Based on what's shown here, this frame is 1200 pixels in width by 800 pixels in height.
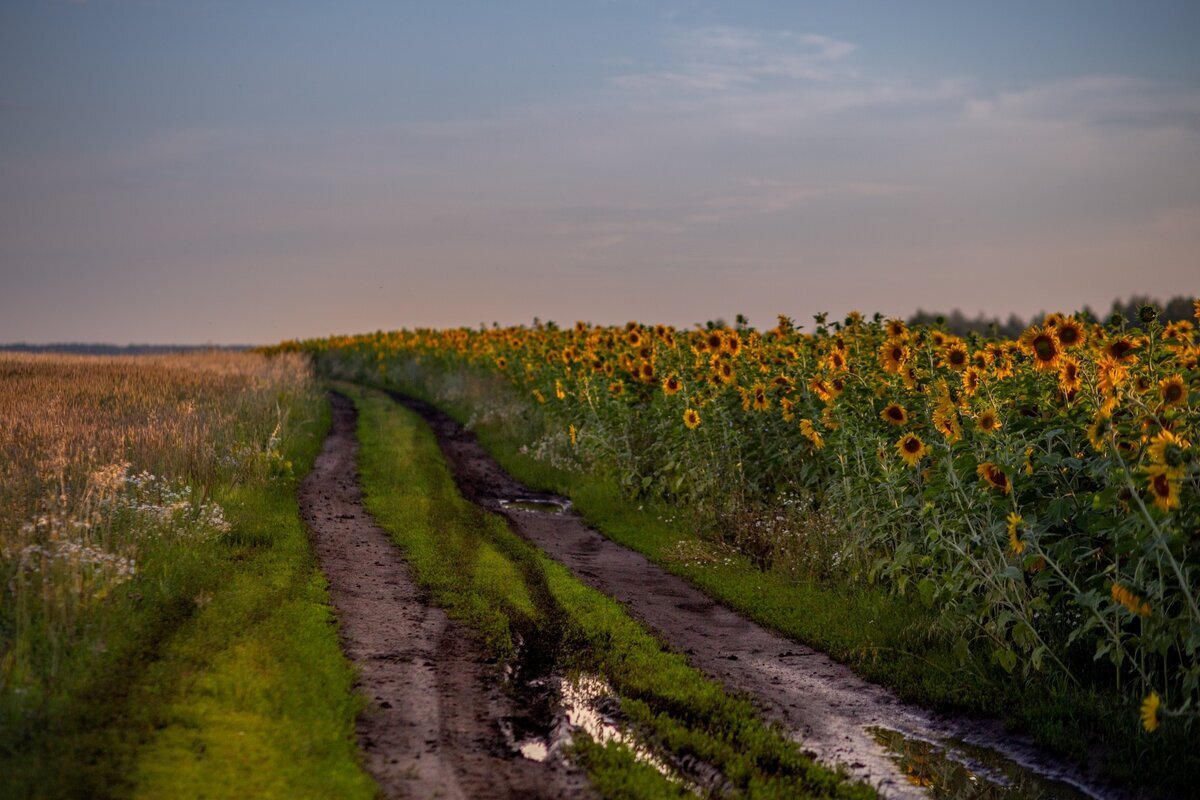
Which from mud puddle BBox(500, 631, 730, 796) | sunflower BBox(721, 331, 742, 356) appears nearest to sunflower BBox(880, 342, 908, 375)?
mud puddle BBox(500, 631, 730, 796)

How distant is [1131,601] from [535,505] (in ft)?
34.1

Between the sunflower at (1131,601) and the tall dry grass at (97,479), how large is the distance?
7.19 meters

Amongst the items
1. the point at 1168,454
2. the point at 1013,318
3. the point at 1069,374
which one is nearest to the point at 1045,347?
the point at 1069,374

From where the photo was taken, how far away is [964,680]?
26.4 ft

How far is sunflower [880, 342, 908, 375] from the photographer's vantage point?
956 cm

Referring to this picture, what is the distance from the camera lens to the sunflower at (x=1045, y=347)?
312 inches

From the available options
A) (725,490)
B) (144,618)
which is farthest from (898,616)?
(144,618)

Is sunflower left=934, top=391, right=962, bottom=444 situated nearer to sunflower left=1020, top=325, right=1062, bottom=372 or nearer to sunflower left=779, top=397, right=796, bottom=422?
sunflower left=1020, top=325, right=1062, bottom=372

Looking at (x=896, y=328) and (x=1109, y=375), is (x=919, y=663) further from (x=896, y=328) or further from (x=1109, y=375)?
(x=896, y=328)

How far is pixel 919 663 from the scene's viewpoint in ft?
27.9

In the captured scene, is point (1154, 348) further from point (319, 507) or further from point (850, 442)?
point (319, 507)

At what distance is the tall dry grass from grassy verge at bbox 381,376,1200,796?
222 inches

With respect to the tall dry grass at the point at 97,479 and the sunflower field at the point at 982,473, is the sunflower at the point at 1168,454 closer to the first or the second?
the sunflower field at the point at 982,473

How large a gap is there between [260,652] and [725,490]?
729cm
